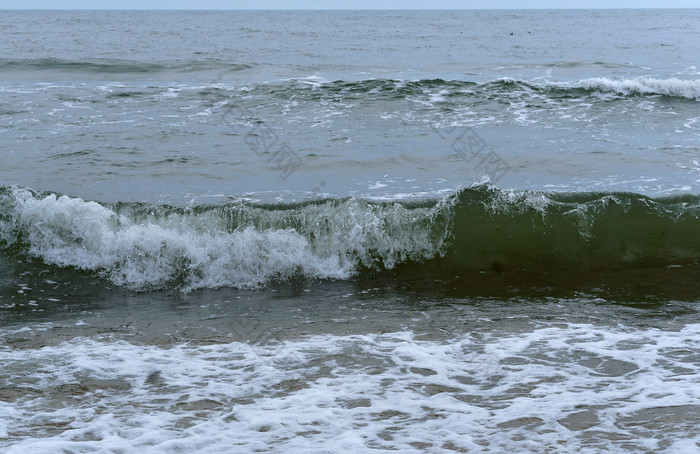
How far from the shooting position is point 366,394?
475 centimetres

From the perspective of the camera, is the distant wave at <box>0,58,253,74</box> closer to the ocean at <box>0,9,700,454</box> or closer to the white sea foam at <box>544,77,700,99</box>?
the ocean at <box>0,9,700,454</box>

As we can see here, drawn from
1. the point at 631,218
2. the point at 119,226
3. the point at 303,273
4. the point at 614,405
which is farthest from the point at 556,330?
the point at 119,226

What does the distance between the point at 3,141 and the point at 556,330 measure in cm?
1076

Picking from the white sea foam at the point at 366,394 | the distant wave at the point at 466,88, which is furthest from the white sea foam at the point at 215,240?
the distant wave at the point at 466,88

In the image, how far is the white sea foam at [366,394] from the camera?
4.16 metres

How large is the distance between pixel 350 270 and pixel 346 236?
61cm

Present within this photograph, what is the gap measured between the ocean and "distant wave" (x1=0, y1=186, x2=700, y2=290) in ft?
0.09

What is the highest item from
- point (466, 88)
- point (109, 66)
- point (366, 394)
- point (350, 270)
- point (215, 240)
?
point (109, 66)

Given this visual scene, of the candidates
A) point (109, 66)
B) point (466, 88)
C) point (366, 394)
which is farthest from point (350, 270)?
point (109, 66)

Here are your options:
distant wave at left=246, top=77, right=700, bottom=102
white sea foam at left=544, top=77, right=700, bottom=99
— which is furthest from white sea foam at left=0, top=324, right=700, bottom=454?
white sea foam at left=544, top=77, right=700, bottom=99

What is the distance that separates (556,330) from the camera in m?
5.95

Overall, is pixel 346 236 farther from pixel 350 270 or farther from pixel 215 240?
pixel 215 240

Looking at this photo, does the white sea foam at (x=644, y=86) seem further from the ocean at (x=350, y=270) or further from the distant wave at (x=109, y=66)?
the distant wave at (x=109, y=66)

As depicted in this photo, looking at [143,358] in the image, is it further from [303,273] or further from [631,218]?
[631,218]
